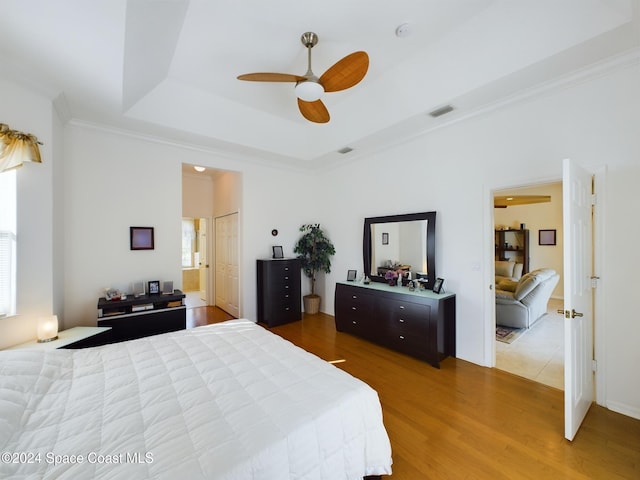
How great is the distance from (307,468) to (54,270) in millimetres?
3149

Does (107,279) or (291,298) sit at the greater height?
(107,279)

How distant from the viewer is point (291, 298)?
4.82 m

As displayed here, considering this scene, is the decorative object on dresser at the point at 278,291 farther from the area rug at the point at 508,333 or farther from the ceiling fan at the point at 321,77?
the area rug at the point at 508,333

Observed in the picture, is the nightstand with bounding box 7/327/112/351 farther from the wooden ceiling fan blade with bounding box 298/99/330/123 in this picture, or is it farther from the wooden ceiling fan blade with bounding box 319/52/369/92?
the wooden ceiling fan blade with bounding box 319/52/369/92

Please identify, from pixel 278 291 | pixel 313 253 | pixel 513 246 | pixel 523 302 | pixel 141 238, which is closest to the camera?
pixel 141 238

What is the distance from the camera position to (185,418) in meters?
1.23

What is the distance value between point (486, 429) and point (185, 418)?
2214 millimetres

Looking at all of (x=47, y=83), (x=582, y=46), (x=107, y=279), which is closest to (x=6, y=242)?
(x=107, y=279)

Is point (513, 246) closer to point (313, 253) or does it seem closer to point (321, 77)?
point (313, 253)

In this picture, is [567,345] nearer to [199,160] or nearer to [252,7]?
[252,7]

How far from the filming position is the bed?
0.99 metres

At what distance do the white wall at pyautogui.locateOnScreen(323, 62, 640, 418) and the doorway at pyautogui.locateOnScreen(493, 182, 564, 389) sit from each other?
35cm

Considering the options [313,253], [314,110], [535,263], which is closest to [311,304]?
[313,253]

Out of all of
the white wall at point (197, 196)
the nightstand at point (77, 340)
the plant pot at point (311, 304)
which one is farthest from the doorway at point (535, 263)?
the white wall at point (197, 196)
